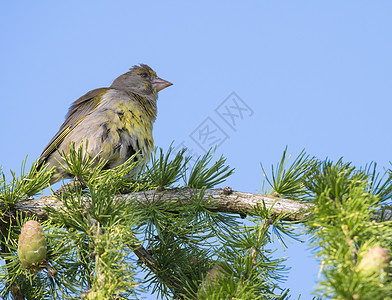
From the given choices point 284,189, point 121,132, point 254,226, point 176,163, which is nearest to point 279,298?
point 254,226

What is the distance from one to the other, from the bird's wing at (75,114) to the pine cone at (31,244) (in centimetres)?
228

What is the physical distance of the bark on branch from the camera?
2273mm

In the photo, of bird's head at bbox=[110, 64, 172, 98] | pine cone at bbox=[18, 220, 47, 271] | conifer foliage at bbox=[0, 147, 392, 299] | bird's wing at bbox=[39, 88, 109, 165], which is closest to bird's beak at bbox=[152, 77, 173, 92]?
bird's head at bbox=[110, 64, 172, 98]

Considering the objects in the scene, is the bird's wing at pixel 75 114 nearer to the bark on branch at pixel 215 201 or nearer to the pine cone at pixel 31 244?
the bark on branch at pixel 215 201

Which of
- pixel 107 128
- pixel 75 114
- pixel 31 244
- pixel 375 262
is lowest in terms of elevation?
pixel 31 244

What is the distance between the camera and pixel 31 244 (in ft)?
6.35

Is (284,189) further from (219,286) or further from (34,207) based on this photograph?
(34,207)

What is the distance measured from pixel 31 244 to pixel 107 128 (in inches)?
84.9

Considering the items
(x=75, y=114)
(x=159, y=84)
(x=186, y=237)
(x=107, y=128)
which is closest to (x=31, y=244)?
(x=186, y=237)

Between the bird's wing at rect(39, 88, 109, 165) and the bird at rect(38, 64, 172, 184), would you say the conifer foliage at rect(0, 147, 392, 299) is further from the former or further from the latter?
the bird's wing at rect(39, 88, 109, 165)

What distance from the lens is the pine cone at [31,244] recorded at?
1.93 m

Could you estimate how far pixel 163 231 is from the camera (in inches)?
96.7

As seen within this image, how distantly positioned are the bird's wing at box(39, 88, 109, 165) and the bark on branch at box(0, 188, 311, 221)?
1702 millimetres

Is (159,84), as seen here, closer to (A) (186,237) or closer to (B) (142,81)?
(B) (142,81)
